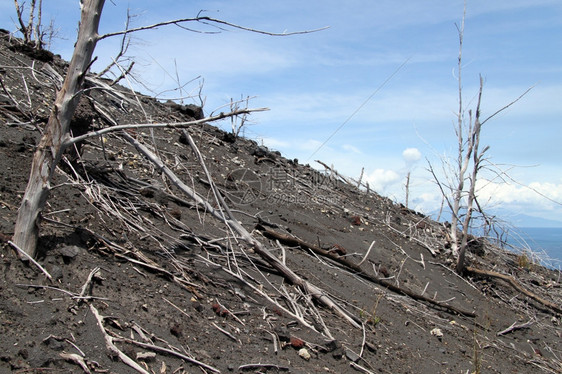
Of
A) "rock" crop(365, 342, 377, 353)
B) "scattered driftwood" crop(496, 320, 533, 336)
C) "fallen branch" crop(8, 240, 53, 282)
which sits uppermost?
"fallen branch" crop(8, 240, 53, 282)

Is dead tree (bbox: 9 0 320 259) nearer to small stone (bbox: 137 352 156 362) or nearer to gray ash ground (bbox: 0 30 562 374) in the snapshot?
gray ash ground (bbox: 0 30 562 374)

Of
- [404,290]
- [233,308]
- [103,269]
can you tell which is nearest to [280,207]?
[404,290]

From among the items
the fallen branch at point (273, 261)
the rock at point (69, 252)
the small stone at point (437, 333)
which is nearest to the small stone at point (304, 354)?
the fallen branch at point (273, 261)

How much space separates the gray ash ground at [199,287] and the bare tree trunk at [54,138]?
0.64 ft

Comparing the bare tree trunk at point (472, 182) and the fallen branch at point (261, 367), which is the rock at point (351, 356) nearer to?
the fallen branch at point (261, 367)

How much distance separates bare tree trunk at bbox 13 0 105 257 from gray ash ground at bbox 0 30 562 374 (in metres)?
0.20

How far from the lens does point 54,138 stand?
3.36 m

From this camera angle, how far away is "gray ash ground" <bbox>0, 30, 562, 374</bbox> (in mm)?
3072

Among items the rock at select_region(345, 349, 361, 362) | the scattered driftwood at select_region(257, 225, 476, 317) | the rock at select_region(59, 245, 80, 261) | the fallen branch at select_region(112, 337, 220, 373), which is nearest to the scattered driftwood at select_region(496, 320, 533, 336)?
the scattered driftwood at select_region(257, 225, 476, 317)

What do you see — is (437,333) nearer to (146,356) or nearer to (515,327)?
(515,327)

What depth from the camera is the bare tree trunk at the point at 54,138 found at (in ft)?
10.8

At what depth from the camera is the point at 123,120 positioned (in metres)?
6.95

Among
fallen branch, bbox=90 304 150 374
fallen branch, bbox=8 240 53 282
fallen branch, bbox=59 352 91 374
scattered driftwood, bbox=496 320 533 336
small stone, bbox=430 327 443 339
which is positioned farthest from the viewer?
scattered driftwood, bbox=496 320 533 336

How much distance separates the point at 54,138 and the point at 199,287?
1591 mm
